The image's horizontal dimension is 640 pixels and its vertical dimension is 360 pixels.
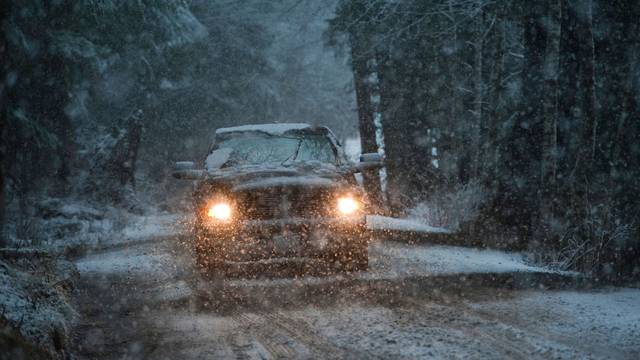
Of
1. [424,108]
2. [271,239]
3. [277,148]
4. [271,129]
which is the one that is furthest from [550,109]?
[424,108]

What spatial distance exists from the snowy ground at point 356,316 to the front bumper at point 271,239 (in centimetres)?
36

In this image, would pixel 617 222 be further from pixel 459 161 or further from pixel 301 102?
pixel 301 102

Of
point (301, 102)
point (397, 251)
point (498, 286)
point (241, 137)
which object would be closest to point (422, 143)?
point (397, 251)

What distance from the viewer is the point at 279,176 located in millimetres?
8680

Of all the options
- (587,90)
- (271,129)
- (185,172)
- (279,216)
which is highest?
(587,90)

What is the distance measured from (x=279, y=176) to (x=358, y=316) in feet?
9.62

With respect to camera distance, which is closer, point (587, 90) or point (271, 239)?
point (271, 239)

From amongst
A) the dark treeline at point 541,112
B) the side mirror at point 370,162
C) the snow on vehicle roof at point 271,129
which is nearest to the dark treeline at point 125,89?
the snow on vehicle roof at point 271,129

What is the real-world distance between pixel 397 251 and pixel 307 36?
30.9 metres

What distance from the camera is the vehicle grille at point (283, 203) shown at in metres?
8.26

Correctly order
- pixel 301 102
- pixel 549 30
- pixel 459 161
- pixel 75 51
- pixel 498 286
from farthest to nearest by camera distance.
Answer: pixel 301 102, pixel 459 161, pixel 75 51, pixel 549 30, pixel 498 286

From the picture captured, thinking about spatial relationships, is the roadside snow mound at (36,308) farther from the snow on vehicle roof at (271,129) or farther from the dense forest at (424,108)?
the snow on vehicle roof at (271,129)

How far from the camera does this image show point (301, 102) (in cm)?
3884

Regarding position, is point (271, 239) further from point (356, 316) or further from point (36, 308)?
point (36, 308)
